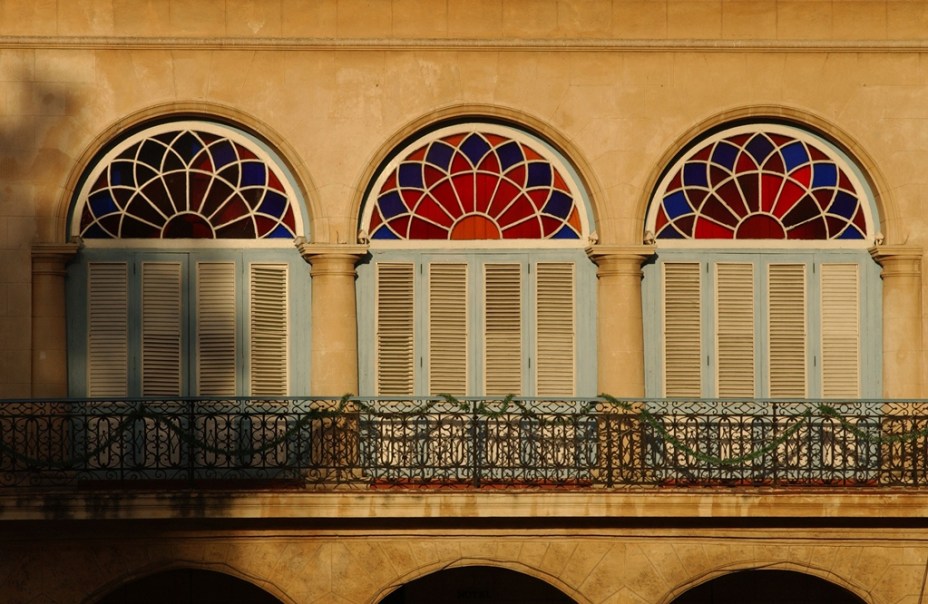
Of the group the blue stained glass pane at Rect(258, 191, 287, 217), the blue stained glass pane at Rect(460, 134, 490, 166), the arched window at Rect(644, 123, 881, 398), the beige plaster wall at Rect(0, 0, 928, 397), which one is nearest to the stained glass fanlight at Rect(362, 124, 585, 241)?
the blue stained glass pane at Rect(460, 134, 490, 166)

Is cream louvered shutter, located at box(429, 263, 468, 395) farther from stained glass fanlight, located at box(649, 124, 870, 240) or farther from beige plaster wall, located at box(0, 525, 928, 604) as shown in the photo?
stained glass fanlight, located at box(649, 124, 870, 240)

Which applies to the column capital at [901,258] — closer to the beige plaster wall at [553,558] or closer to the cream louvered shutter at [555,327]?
the beige plaster wall at [553,558]

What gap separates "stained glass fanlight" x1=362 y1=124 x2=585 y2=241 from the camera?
2527 centimetres

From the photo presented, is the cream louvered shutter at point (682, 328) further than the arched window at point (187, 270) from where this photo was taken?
Yes

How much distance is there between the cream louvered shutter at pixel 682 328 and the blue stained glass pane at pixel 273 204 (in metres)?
4.59

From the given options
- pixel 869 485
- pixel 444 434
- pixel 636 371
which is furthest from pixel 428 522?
pixel 869 485

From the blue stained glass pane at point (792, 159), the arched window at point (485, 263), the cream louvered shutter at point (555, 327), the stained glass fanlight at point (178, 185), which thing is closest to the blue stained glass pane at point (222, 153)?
the stained glass fanlight at point (178, 185)

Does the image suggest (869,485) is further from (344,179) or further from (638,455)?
(344,179)

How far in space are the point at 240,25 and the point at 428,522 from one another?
20.5 ft

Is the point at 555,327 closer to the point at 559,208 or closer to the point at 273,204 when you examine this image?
the point at 559,208

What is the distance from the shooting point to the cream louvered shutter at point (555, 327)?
25.3 meters

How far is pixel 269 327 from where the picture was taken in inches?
994

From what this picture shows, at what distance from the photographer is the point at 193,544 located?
932 inches

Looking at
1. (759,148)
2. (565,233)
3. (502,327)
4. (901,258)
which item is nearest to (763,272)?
(759,148)
